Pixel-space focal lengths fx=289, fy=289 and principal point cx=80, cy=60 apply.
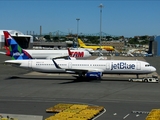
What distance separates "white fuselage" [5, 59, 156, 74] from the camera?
55.7 m

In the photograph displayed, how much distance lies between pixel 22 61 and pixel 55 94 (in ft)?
59.8

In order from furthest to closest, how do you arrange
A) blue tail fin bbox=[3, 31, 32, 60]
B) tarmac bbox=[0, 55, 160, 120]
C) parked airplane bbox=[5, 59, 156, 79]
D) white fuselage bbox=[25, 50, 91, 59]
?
white fuselage bbox=[25, 50, 91, 59], blue tail fin bbox=[3, 31, 32, 60], parked airplane bbox=[5, 59, 156, 79], tarmac bbox=[0, 55, 160, 120]

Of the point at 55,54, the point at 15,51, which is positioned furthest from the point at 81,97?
the point at 55,54

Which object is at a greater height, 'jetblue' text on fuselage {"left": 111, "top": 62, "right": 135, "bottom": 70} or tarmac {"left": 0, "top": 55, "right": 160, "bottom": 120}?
'jetblue' text on fuselage {"left": 111, "top": 62, "right": 135, "bottom": 70}

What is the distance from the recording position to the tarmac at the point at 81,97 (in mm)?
30047

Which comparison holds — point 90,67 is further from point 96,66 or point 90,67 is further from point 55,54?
point 55,54

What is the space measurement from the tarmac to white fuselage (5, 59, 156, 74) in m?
3.09

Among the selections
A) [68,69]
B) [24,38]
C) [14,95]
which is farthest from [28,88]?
[24,38]

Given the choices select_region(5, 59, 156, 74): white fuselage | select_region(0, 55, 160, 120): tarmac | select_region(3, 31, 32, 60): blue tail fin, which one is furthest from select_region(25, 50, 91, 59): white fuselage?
select_region(0, 55, 160, 120): tarmac

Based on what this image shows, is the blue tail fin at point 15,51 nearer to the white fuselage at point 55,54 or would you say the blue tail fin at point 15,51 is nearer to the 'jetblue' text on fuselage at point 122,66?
the 'jetblue' text on fuselage at point 122,66

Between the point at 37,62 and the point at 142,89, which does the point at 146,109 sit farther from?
the point at 37,62

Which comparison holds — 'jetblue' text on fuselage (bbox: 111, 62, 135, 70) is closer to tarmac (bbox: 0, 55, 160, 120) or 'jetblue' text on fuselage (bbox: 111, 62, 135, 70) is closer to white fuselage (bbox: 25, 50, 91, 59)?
tarmac (bbox: 0, 55, 160, 120)

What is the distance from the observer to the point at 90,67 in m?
56.3

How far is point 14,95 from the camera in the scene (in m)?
40.6
